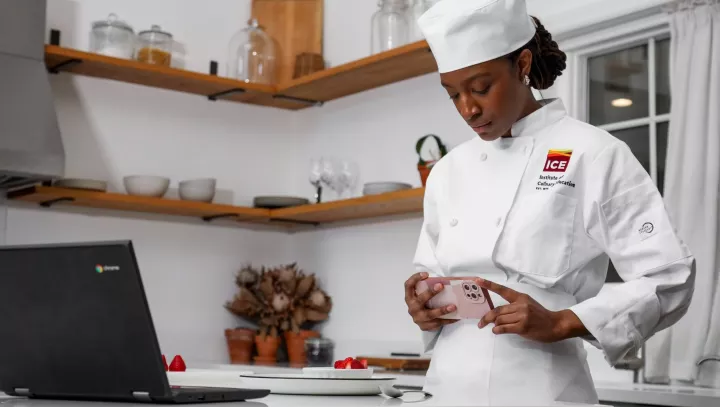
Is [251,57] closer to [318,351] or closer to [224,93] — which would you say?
[224,93]

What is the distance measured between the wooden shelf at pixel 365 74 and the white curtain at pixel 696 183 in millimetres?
974

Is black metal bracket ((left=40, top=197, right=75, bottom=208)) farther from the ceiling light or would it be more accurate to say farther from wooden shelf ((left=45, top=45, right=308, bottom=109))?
the ceiling light

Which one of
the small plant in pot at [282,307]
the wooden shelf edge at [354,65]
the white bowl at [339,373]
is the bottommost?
the small plant in pot at [282,307]

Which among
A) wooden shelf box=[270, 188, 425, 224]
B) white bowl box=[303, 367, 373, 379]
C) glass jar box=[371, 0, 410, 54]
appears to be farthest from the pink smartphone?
glass jar box=[371, 0, 410, 54]

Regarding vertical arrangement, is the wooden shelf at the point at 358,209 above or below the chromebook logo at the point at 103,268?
above

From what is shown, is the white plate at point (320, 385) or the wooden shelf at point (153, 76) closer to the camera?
the white plate at point (320, 385)

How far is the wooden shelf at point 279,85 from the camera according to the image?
389cm

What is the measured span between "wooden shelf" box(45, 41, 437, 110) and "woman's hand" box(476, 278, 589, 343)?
1.98m

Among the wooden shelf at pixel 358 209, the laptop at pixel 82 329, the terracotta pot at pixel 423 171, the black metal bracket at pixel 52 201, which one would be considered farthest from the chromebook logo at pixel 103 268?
the black metal bracket at pixel 52 201

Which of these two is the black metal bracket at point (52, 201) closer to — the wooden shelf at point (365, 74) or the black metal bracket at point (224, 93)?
the black metal bracket at point (224, 93)

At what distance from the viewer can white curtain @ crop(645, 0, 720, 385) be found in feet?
9.43

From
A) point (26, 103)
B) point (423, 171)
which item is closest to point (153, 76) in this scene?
point (26, 103)

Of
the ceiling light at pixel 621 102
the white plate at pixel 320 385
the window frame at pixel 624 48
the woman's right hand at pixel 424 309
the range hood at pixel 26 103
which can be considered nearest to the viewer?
the white plate at pixel 320 385

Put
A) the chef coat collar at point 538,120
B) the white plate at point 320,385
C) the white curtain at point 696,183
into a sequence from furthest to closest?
1. the white curtain at point 696,183
2. the chef coat collar at point 538,120
3. the white plate at point 320,385
